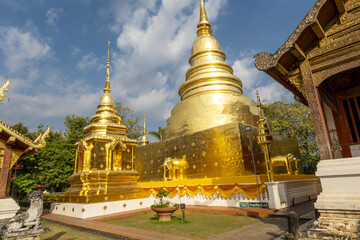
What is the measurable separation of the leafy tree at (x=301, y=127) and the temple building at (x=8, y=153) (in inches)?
857

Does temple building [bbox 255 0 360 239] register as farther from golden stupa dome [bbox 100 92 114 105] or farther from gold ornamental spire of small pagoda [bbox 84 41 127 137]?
golden stupa dome [bbox 100 92 114 105]

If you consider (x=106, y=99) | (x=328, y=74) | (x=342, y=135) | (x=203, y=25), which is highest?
(x=203, y=25)

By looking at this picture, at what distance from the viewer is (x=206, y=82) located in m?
15.1

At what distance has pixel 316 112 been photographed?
4.85 meters

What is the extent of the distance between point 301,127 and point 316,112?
20350 millimetres

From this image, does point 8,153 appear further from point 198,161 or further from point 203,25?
point 203,25

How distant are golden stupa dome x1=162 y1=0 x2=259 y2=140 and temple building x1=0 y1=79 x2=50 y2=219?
26.2 ft

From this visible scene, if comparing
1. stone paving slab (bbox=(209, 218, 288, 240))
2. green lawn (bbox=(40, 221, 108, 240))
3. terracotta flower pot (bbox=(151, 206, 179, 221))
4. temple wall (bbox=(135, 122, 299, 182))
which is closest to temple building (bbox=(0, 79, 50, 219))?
green lawn (bbox=(40, 221, 108, 240))

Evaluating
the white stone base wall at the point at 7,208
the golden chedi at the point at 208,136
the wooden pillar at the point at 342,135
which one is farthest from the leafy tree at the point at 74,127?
A: the wooden pillar at the point at 342,135

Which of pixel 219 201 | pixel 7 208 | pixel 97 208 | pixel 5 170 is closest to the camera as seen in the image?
pixel 7 208

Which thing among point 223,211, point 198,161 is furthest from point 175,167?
point 223,211

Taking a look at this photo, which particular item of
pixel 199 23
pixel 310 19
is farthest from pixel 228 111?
pixel 199 23

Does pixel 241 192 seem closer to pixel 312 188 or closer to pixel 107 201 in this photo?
pixel 312 188

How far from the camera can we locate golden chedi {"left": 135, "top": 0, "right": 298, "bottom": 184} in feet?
35.4
